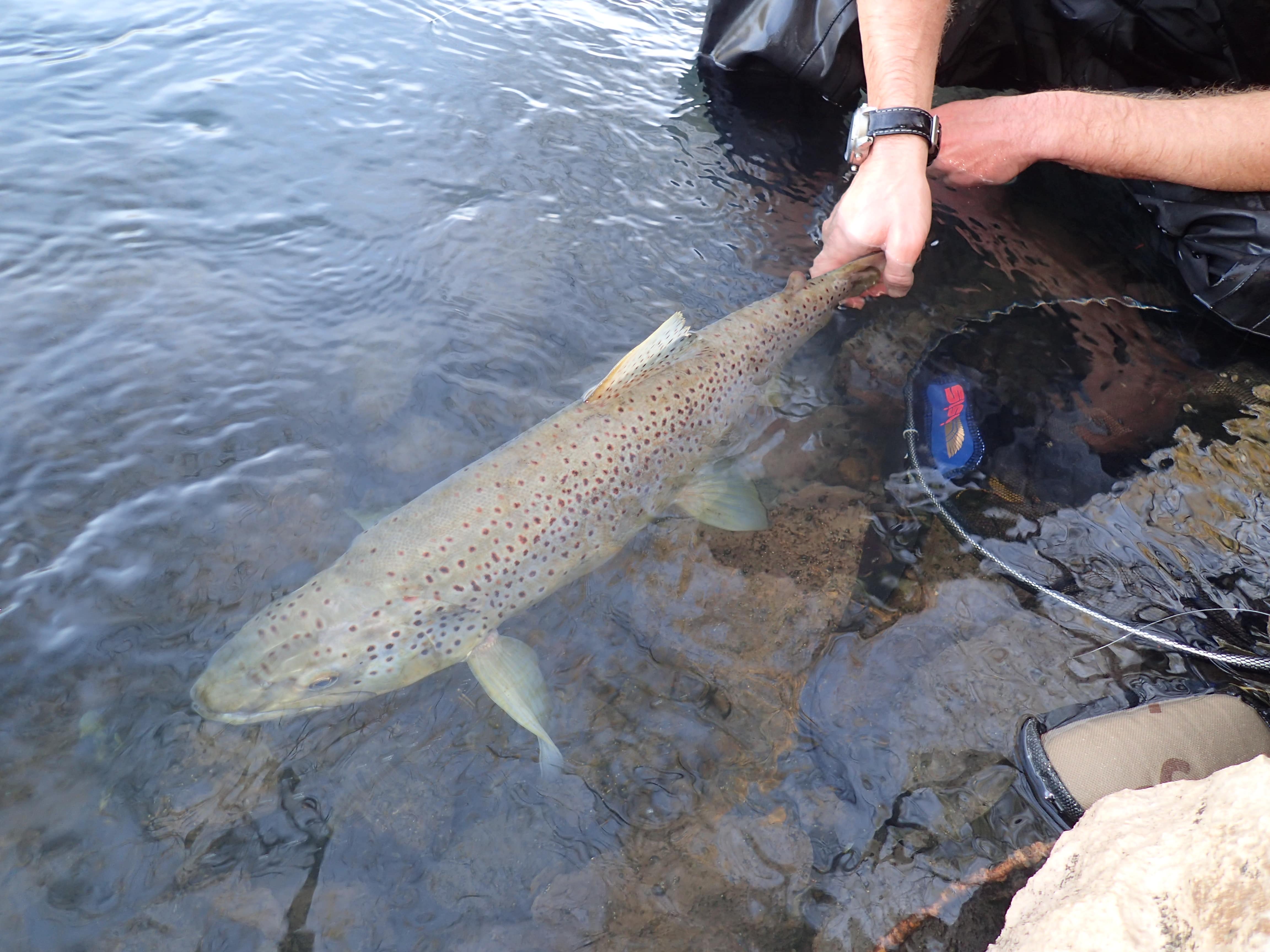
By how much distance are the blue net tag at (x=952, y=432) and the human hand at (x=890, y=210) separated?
0.70 meters

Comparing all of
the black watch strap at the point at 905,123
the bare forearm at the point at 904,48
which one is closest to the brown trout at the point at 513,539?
the black watch strap at the point at 905,123

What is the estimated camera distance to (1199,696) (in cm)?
275

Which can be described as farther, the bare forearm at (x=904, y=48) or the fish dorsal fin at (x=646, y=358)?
the bare forearm at (x=904, y=48)

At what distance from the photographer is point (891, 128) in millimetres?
4070

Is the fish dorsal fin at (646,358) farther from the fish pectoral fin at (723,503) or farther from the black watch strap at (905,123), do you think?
the black watch strap at (905,123)

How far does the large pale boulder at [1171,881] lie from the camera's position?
1.61 metres

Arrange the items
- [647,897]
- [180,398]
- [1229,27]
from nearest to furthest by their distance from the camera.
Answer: [647,897]
[180,398]
[1229,27]

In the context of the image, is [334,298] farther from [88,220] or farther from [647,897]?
[647,897]

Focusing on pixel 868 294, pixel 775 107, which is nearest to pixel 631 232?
pixel 868 294

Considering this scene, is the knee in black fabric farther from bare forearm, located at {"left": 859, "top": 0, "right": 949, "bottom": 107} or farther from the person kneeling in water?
bare forearm, located at {"left": 859, "top": 0, "right": 949, "bottom": 107}

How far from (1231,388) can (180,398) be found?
5.33 meters

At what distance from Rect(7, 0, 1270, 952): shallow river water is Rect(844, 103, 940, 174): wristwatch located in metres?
0.85

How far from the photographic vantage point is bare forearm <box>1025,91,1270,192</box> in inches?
164

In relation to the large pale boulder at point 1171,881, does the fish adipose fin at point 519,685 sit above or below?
below
